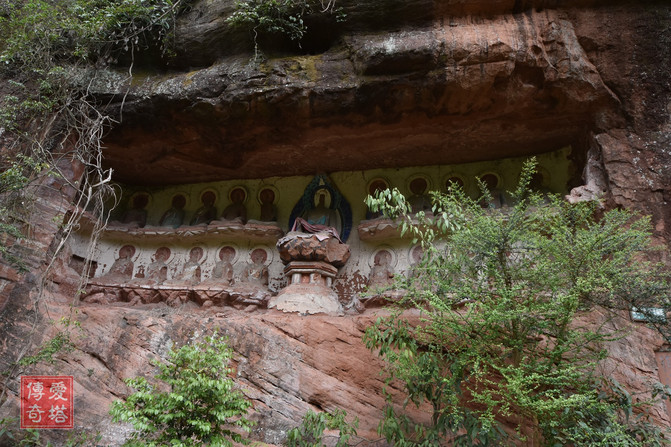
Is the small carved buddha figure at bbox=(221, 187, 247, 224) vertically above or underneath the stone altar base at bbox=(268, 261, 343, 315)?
above

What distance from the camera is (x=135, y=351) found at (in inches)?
218

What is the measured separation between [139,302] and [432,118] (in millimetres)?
4612

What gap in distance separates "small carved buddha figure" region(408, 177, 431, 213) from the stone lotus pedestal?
4.06ft

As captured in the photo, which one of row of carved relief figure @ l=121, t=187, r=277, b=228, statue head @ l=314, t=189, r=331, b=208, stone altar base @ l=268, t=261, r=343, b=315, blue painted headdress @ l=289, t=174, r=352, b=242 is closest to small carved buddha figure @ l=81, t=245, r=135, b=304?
row of carved relief figure @ l=121, t=187, r=277, b=228

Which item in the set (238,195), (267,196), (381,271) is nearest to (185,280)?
(238,195)

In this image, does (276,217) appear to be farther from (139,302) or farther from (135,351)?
(135,351)

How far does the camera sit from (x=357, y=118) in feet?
21.1

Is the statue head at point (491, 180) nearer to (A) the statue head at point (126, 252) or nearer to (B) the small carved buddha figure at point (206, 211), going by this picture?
(B) the small carved buddha figure at point (206, 211)

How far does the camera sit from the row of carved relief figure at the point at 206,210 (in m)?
7.75

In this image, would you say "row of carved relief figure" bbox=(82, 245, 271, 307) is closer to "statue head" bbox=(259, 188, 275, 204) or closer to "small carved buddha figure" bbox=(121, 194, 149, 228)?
"small carved buddha figure" bbox=(121, 194, 149, 228)

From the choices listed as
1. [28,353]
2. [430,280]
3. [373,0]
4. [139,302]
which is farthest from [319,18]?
[28,353]

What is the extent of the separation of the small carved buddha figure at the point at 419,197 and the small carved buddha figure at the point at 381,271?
30.6 inches

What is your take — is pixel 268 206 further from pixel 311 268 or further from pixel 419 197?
pixel 419 197

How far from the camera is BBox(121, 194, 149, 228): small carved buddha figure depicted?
8008 mm
